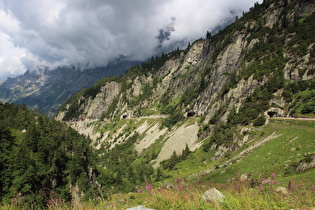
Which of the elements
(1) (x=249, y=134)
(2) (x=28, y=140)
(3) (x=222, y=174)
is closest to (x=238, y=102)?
(1) (x=249, y=134)

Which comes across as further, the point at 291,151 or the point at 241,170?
the point at 241,170

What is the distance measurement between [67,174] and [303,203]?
6463 cm

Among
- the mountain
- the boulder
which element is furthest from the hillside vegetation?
the mountain

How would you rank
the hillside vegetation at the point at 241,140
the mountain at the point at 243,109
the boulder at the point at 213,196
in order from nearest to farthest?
the boulder at the point at 213,196 < the hillside vegetation at the point at 241,140 < the mountain at the point at 243,109

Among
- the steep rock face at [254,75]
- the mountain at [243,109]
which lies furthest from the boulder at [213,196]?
the steep rock face at [254,75]

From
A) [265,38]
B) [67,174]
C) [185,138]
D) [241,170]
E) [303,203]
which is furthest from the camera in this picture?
[265,38]

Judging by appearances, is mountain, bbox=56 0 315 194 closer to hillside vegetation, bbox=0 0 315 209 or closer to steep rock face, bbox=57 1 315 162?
steep rock face, bbox=57 1 315 162

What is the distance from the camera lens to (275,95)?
58812 millimetres

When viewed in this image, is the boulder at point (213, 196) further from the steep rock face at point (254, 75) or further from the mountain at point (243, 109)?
the steep rock face at point (254, 75)

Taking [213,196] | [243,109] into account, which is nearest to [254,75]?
[243,109]

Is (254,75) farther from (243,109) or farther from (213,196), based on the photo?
(213,196)

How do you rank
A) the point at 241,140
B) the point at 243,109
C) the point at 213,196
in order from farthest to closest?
the point at 243,109
the point at 241,140
the point at 213,196

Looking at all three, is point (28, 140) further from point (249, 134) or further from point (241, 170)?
point (249, 134)

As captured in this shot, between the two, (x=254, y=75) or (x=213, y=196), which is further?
(x=254, y=75)
